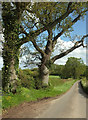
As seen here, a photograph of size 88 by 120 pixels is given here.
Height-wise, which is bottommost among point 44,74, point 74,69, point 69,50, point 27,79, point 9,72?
point 74,69

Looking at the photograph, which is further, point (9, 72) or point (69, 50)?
point (69, 50)

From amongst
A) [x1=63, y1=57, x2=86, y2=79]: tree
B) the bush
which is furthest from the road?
[x1=63, y1=57, x2=86, y2=79]: tree

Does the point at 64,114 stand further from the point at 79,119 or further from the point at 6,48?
the point at 6,48

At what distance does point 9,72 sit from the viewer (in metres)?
10.1

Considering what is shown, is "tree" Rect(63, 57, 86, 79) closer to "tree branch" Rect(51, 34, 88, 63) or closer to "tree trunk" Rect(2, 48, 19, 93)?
"tree branch" Rect(51, 34, 88, 63)

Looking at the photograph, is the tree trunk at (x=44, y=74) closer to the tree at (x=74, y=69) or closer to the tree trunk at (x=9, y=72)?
the tree trunk at (x=9, y=72)

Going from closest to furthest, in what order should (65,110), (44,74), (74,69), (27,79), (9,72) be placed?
1. (65,110)
2. (9,72)
3. (27,79)
4. (44,74)
5. (74,69)

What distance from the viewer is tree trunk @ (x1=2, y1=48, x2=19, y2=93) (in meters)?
9.81

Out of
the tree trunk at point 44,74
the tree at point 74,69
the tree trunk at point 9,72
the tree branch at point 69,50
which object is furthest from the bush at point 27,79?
the tree at point 74,69

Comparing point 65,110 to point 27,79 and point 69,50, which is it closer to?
point 27,79

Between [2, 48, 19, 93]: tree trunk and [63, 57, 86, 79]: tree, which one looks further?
[63, 57, 86, 79]: tree

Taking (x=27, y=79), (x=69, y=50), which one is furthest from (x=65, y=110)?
(x=69, y=50)

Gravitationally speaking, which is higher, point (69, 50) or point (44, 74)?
point (69, 50)

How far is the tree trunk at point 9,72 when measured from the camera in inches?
386
